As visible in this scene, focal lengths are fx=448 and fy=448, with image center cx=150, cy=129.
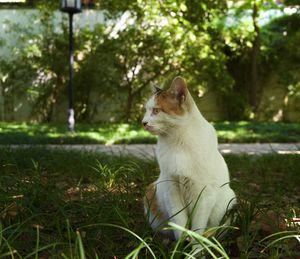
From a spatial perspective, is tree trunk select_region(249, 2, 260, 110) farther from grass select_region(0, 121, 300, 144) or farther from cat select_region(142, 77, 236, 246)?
cat select_region(142, 77, 236, 246)

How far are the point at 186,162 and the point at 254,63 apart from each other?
38.9ft

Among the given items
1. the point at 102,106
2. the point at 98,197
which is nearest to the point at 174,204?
the point at 98,197

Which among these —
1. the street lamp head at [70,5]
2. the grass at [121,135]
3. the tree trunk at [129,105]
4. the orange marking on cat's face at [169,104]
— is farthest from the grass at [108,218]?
the tree trunk at [129,105]

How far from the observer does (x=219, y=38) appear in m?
13.3

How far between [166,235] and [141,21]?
10.1 meters

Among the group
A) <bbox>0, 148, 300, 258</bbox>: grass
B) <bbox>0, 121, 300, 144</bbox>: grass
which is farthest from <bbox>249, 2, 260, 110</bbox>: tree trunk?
<bbox>0, 148, 300, 258</bbox>: grass

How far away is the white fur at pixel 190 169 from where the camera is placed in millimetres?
2307

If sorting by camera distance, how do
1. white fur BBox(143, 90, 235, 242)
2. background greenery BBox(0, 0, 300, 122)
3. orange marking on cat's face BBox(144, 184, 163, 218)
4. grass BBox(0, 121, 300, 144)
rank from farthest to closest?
background greenery BBox(0, 0, 300, 122), grass BBox(0, 121, 300, 144), orange marking on cat's face BBox(144, 184, 163, 218), white fur BBox(143, 90, 235, 242)

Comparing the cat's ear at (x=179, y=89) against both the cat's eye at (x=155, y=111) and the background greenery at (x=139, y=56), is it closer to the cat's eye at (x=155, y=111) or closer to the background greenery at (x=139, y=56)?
the cat's eye at (x=155, y=111)

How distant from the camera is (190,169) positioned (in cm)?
229

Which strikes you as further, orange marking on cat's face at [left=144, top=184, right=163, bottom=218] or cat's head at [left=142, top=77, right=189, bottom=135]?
orange marking on cat's face at [left=144, top=184, right=163, bottom=218]

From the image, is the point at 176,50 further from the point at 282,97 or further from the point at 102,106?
the point at 282,97

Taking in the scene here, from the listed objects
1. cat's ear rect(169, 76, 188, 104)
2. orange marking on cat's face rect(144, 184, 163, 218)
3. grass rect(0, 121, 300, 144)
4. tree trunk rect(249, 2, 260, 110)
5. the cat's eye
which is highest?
tree trunk rect(249, 2, 260, 110)

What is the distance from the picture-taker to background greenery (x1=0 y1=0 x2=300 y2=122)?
12031mm
